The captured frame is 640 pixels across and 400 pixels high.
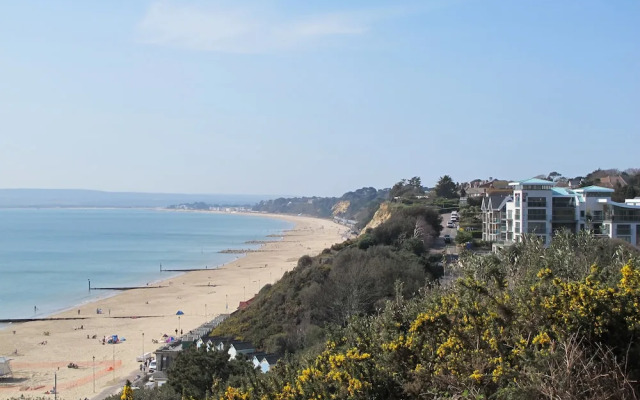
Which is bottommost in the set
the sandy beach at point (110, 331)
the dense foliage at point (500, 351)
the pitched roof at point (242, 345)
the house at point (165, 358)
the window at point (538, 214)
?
the sandy beach at point (110, 331)

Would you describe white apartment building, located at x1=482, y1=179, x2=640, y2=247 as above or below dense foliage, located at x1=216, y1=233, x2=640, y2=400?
above

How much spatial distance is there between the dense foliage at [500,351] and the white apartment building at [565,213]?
828 inches

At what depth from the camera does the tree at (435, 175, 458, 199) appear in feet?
204

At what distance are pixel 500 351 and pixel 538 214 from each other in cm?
2398

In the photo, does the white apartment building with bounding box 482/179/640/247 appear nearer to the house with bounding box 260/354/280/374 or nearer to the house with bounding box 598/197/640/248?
the house with bounding box 598/197/640/248

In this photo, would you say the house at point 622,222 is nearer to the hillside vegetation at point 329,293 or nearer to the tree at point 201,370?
the hillside vegetation at point 329,293

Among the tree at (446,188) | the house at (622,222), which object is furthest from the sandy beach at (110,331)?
the house at (622,222)

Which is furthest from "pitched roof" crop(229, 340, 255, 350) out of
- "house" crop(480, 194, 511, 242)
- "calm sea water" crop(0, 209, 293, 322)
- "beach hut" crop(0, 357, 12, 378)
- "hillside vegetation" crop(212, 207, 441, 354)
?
"calm sea water" crop(0, 209, 293, 322)

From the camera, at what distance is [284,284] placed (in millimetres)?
32781

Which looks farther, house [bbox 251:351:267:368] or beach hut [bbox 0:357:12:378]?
beach hut [bbox 0:357:12:378]

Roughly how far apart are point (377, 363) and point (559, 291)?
222cm

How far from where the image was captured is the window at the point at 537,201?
97.9ft

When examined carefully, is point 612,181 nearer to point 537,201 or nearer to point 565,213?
point 565,213

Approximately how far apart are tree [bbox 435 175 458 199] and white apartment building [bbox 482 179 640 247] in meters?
30.4
